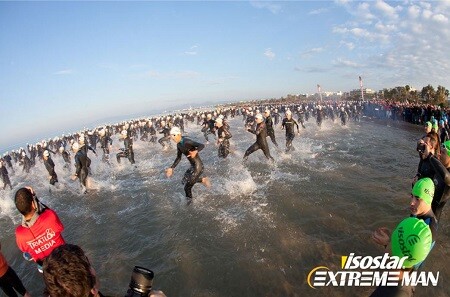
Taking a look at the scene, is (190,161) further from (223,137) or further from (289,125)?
(289,125)

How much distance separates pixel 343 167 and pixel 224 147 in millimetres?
4773

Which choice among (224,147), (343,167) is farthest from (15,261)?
(343,167)

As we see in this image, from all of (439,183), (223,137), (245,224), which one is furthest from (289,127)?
(439,183)

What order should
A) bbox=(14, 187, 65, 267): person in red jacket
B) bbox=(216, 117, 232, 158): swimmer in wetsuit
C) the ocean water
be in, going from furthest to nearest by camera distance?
bbox=(216, 117, 232, 158): swimmer in wetsuit < the ocean water < bbox=(14, 187, 65, 267): person in red jacket

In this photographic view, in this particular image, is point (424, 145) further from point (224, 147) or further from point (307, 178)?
point (224, 147)

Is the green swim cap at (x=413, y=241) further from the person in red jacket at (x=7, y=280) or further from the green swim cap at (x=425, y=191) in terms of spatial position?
the person in red jacket at (x=7, y=280)

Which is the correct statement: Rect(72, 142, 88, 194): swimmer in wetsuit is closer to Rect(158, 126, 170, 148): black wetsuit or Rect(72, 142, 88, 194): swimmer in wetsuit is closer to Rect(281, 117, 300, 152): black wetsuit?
Rect(158, 126, 170, 148): black wetsuit

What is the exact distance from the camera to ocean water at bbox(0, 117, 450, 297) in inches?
184

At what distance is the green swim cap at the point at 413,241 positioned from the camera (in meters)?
2.31

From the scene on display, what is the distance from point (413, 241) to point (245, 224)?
443cm

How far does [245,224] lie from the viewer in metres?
6.53

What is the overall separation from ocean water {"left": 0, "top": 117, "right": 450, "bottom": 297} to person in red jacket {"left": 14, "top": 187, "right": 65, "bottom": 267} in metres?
1.54

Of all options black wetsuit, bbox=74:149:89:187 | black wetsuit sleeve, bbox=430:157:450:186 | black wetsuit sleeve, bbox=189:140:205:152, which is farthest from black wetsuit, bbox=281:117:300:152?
black wetsuit sleeve, bbox=430:157:450:186

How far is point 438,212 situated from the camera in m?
4.53
